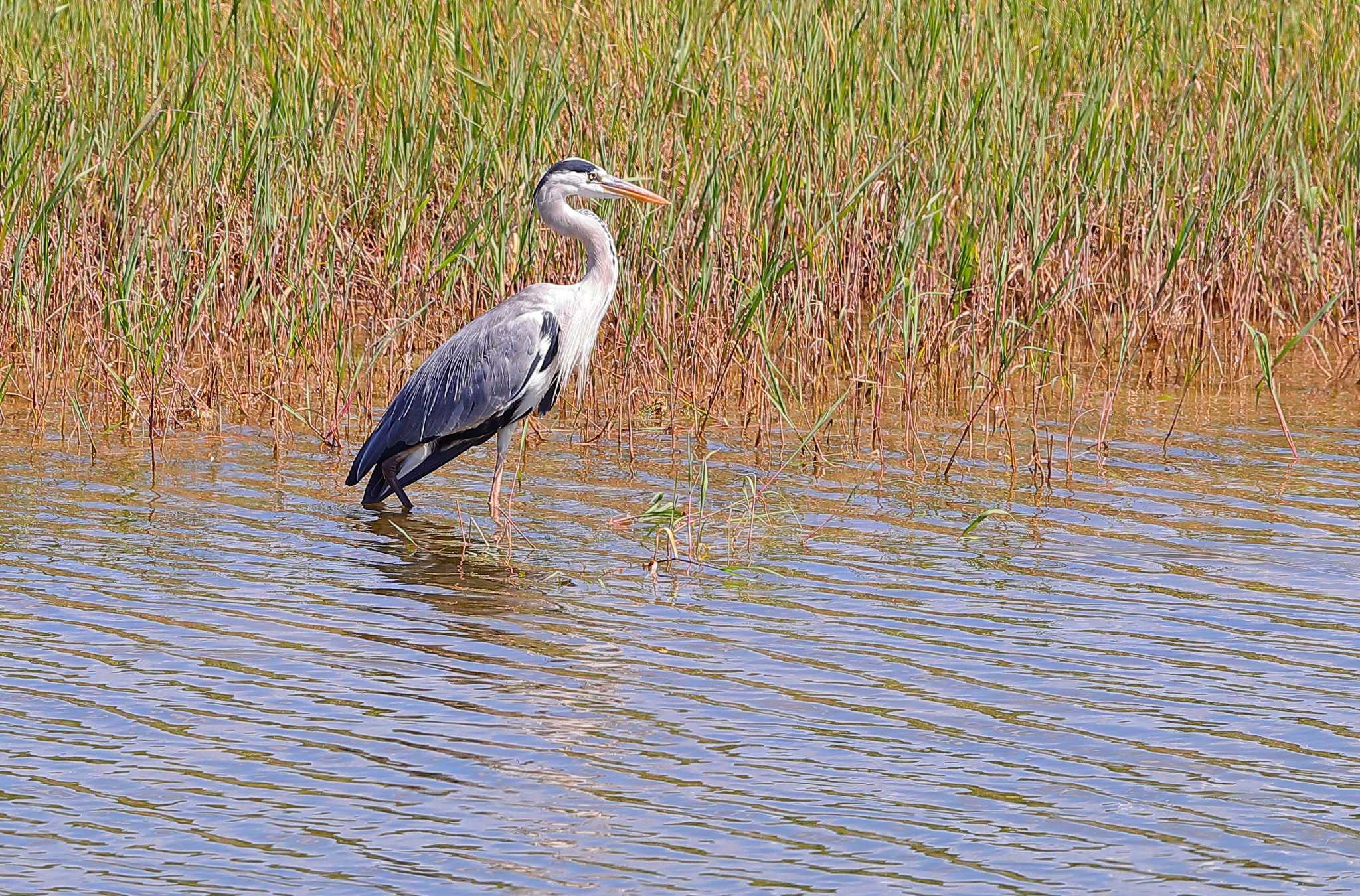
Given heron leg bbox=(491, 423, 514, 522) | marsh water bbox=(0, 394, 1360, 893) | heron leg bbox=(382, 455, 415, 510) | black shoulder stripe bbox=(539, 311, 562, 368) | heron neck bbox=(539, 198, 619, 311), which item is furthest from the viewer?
heron neck bbox=(539, 198, 619, 311)

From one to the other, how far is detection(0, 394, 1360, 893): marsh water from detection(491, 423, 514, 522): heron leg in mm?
106

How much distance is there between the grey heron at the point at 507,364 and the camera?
6.37m

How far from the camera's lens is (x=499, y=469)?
6.23m

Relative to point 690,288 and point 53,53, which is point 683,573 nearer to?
point 690,288

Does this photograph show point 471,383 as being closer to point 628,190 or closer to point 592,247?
point 592,247

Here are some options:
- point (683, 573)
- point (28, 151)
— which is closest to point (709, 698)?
point (683, 573)

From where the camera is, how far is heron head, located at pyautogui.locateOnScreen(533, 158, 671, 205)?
6559 mm

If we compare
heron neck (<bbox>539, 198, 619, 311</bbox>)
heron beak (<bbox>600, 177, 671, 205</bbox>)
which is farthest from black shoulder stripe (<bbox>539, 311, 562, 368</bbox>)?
heron beak (<bbox>600, 177, 671, 205</bbox>)

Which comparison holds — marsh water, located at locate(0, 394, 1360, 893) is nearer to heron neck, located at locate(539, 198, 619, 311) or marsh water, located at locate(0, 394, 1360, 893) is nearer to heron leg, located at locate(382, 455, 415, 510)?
heron leg, located at locate(382, 455, 415, 510)

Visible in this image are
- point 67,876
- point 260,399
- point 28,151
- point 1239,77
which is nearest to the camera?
point 67,876

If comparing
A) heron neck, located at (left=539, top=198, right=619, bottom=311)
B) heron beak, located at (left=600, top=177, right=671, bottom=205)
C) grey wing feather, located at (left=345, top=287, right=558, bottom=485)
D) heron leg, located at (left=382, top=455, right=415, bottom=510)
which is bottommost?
heron leg, located at (left=382, top=455, right=415, bottom=510)

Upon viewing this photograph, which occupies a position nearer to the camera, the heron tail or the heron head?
the heron tail

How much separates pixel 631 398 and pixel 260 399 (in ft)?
4.91

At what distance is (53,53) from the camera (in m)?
7.59
